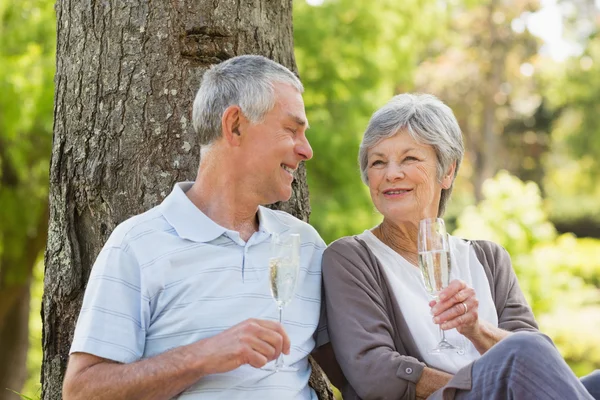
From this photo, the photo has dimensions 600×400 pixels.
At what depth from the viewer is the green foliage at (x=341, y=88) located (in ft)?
38.2

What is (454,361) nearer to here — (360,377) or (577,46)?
(360,377)

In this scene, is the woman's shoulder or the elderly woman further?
the woman's shoulder

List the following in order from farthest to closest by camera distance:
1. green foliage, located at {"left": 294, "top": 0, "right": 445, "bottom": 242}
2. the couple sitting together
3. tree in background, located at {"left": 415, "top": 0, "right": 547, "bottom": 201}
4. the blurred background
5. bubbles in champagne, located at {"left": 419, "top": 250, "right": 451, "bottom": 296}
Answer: tree in background, located at {"left": 415, "top": 0, "right": 547, "bottom": 201} → green foliage, located at {"left": 294, "top": 0, "right": 445, "bottom": 242} → the blurred background → bubbles in champagne, located at {"left": 419, "top": 250, "right": 451, "bottom": 296} → the couple sitting together

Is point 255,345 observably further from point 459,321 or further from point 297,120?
point 297,120

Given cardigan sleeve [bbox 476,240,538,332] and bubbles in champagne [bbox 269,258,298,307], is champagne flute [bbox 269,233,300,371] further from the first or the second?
cardigan sleeve [bbox 476,240,538,332]

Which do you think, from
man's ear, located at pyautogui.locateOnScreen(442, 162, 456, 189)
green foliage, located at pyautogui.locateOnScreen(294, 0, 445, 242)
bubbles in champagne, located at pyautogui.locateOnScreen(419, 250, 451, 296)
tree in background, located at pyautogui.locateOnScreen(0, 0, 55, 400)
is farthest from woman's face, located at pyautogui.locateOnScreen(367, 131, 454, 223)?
green foliage, located at pyautogui.locateOnScreen(294, 0, 445, 242)

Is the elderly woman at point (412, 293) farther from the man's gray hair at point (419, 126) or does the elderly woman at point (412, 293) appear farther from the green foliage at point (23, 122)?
Result: the green foliage at point (23, 122)

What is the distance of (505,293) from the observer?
3.61m

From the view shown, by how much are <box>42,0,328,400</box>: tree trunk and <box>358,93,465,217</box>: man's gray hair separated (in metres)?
0.74

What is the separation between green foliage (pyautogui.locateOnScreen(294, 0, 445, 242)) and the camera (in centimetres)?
1166

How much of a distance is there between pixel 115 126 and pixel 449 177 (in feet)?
4.92

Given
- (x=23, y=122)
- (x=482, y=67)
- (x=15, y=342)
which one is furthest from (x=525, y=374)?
(x=482, y=67)

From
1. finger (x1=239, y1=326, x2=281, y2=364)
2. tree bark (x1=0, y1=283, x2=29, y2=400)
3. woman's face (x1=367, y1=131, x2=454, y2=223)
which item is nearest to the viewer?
finger (x1=239, y1=326, x2=281, y2=364)

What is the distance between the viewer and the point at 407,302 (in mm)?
3404
